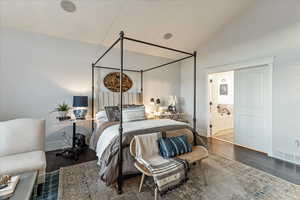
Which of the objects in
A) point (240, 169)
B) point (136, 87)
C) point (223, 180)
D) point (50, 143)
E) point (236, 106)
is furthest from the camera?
point (136, 87)

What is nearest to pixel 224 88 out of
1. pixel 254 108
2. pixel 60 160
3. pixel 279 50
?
pixel 254 108

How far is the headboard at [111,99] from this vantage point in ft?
12.8

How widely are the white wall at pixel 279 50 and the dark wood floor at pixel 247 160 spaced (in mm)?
325

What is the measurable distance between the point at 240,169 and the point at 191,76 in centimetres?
328

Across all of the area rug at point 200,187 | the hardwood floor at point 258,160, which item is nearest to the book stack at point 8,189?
the area rug at point 200,187

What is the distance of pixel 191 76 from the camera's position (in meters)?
5.07

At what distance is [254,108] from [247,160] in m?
1.34

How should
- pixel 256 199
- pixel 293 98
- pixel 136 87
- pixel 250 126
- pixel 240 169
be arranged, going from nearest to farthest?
1. pixel 256 199
2. pixel 240 169
3. pixel 293 98
4. pixel 250 126
5. pixel 136 87

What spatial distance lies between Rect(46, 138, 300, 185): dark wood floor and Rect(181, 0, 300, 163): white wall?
1.07 ft

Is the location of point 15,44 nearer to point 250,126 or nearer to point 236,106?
point 236,106

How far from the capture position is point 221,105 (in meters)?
5.19

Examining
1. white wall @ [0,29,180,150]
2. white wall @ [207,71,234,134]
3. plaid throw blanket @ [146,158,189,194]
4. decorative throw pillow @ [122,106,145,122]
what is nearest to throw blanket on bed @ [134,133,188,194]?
plaid throw blanket @ [146,158,189,194]

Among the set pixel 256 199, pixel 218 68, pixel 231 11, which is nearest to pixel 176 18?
pixel 231 11

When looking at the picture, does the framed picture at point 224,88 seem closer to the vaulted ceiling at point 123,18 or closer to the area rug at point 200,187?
the vaulted ceiling at point 123,18
